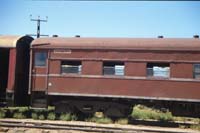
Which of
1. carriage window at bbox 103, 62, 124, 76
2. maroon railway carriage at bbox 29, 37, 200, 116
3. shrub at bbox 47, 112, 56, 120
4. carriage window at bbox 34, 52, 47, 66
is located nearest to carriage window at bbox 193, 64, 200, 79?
maroon railway carriage at bbox 29, 37, 200, 116

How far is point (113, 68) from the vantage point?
15.4 m

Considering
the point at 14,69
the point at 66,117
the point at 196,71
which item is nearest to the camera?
the point at 196,71

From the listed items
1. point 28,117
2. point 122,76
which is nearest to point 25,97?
point 28,117

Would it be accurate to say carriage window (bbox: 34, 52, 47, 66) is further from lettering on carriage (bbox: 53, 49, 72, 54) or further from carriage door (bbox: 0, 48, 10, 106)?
carriage door (bbox: 0, 48, 10, 106)

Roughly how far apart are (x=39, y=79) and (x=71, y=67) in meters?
1.67

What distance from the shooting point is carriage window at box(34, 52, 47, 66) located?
16.2 meters

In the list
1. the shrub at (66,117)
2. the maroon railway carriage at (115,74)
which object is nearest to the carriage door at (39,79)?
the maroon railway carriage at (115,74)

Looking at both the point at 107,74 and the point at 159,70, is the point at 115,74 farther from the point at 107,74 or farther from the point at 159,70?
the point at 159,70

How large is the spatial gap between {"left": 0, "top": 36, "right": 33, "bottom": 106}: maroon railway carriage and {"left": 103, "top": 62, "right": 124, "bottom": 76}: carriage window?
14.1ft

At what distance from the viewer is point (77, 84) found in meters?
15.6

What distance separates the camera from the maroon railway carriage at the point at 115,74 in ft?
48.5

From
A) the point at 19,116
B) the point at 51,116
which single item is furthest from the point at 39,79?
the point at 19,116

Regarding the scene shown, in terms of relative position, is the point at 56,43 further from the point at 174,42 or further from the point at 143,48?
the point at 174,42

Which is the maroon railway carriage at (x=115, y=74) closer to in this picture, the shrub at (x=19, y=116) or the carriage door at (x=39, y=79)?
the carriage door at (x=39, y=79)
